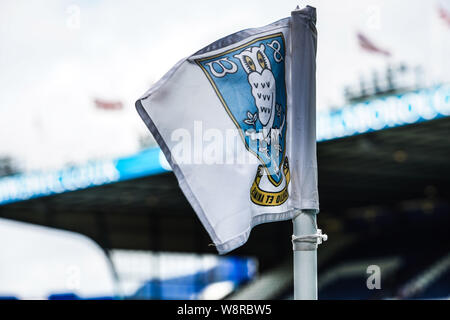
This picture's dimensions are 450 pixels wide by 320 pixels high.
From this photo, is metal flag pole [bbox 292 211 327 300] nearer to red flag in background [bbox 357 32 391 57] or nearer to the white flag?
the white flag

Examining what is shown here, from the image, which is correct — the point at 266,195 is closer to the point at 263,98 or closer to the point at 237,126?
the point at 237,126

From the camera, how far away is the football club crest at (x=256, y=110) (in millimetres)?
4461

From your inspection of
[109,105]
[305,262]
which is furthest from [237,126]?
[109,105]

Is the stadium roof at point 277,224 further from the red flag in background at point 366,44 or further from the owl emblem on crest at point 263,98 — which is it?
the owl emblem on crest at point 263,98

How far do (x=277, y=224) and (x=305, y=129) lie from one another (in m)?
32.2

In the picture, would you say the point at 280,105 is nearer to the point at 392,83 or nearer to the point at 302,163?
the point at 302,163

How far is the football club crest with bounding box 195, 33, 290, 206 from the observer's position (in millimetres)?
4461

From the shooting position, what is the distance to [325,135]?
21.7 metres

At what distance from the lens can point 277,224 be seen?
36.3m

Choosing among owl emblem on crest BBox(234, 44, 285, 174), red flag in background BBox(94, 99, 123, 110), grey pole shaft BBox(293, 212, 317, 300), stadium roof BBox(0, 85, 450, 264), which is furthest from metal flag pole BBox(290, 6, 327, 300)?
red flag in background BBox(94, 99, 123, 110)

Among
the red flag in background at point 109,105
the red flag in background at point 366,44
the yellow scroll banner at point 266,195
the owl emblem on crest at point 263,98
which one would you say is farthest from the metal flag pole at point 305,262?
the red flag in background at point 109,105

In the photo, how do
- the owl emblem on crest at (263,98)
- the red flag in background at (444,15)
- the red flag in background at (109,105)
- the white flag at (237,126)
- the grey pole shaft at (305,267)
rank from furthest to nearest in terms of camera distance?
the red flag in background at (109,105)
the red flag in background at (444,15)
the owl emblem on crest at (263,98)
the white flag at (237,126)
the grey pole shaft at (305,267)

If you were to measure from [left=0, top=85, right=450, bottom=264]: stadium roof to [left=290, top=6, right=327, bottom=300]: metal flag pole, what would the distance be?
15132 mm
